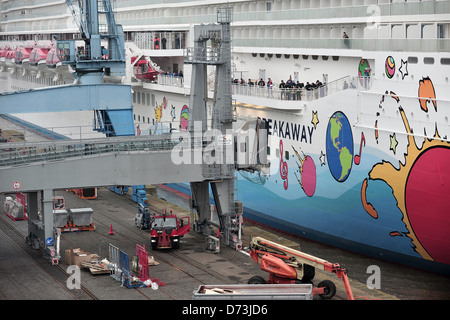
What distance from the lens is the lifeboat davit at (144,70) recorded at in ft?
154

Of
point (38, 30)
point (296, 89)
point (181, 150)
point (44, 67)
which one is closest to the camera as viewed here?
point (181, 150)

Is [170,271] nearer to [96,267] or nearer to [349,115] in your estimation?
[96,267]

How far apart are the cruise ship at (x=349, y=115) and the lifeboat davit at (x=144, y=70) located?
4.76 feet


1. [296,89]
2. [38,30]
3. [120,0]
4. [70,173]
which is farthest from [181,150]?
[38,30]

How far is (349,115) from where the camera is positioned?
95.9 feet

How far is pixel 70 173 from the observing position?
1112 inches

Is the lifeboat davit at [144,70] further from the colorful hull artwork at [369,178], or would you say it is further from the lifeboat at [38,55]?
the lifeboat at [38,55]

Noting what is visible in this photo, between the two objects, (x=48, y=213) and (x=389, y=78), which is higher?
(x=389, y=78)

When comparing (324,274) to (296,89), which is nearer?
(324,274)

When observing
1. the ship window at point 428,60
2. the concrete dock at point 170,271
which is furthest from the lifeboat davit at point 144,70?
the ship window at point 428,60

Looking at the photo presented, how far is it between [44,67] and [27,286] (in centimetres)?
3957

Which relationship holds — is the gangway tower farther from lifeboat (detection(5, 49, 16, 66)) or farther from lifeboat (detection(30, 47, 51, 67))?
lifeboat (detection(5, 49, 16, 66))

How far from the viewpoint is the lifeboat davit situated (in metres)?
46.8

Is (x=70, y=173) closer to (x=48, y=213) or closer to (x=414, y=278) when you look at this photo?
(x=48, y=213)
